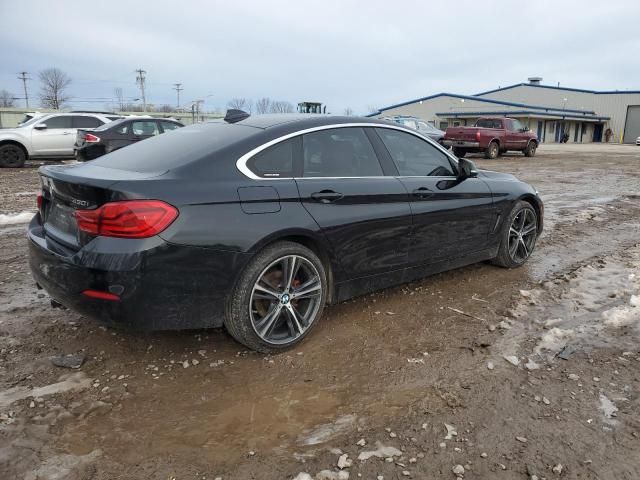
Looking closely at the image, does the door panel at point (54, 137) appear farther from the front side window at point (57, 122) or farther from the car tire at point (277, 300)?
the car tire at point (277, 300)

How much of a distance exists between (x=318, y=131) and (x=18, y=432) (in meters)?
2.61

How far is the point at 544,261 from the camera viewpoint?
18.6 feet

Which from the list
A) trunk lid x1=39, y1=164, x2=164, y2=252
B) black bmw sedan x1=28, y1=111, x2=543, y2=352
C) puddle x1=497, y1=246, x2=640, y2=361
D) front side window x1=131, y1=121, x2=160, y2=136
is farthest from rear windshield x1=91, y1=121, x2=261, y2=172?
front side window x1=131, y1=121, x2=160, y2=136

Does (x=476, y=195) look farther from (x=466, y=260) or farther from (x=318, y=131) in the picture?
(x=318, y=131)

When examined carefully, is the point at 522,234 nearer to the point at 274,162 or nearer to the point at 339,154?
the point at 339,154

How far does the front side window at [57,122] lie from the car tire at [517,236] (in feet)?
45.7

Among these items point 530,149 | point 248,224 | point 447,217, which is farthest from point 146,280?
point 530,149

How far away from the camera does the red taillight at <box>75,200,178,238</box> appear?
2.81 m

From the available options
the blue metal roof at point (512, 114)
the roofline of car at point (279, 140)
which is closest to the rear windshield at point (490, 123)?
the roofline of car at point (279, 140)

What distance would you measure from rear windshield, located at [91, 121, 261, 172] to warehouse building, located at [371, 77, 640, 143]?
52.6 m

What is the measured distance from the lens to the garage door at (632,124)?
60312 millimetres

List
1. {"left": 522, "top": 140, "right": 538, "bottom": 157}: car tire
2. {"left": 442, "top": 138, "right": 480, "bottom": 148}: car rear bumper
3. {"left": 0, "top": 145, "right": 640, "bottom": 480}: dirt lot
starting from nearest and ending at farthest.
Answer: {"left": 0, "top": 145, "right": 640, "bottom": 480}: dirt lot
{"left": 442, "top": 138, "right": 480, "bottom": 148}: car rear bumper
{"left": 522, "top": 140, "right": 538, "bottom": 157}: car tire

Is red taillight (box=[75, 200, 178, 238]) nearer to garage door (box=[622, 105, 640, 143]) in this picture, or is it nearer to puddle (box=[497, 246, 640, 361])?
puddle (box=[497, 246, 640, 361])

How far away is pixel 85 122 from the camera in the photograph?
1543 centimetres
